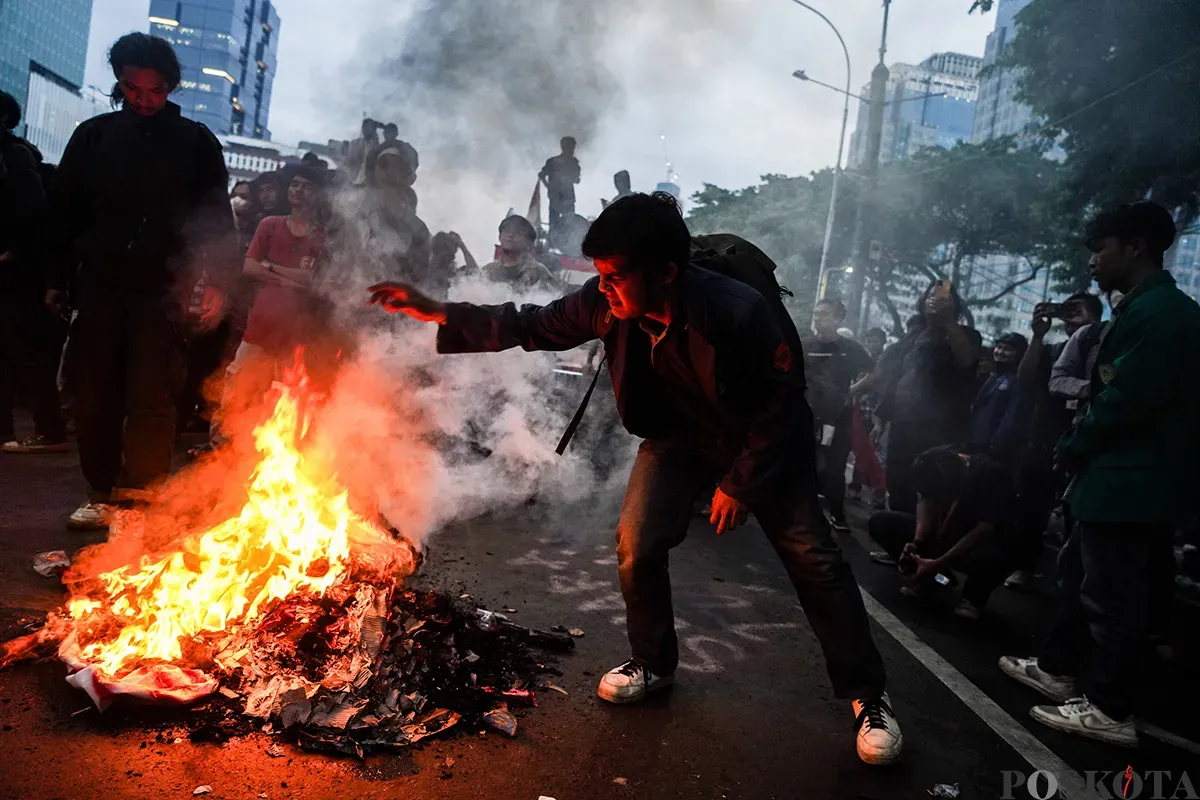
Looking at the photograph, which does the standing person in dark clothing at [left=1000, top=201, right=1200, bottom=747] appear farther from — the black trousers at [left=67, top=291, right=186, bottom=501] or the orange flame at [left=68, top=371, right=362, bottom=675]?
the black trousers at [left=67, top=291, right=186, bottom=501]

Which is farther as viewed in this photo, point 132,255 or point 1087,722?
point 132,255

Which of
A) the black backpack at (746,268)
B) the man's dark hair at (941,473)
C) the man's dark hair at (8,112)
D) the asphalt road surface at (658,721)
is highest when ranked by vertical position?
the man's dark hair at (8,112)

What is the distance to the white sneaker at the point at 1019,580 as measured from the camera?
20.9 feet

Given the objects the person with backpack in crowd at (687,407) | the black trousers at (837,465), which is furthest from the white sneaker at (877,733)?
the black trousers at (837,465)

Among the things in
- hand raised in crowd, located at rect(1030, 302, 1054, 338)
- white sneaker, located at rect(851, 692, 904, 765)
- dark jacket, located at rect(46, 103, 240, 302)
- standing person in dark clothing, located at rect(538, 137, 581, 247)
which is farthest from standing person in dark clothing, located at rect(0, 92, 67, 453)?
hand raised in crowd, located at rect(1030, 302, 1054, 338)

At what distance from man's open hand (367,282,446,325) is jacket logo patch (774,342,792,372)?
138 cm

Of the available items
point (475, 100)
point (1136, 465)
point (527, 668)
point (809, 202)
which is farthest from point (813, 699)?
point (809, 202)

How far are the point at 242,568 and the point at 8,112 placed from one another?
4617 millimetres

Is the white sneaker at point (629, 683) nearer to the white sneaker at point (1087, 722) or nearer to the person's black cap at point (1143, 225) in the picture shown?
the white sneaker at point (1087, 722)

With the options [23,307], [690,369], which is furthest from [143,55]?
[690,369]

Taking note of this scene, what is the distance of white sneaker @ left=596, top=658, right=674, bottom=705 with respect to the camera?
340cm

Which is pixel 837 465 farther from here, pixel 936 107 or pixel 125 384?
pixel 936 107

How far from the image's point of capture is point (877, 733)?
3.16 m

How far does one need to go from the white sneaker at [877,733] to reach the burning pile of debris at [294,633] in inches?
50.5
